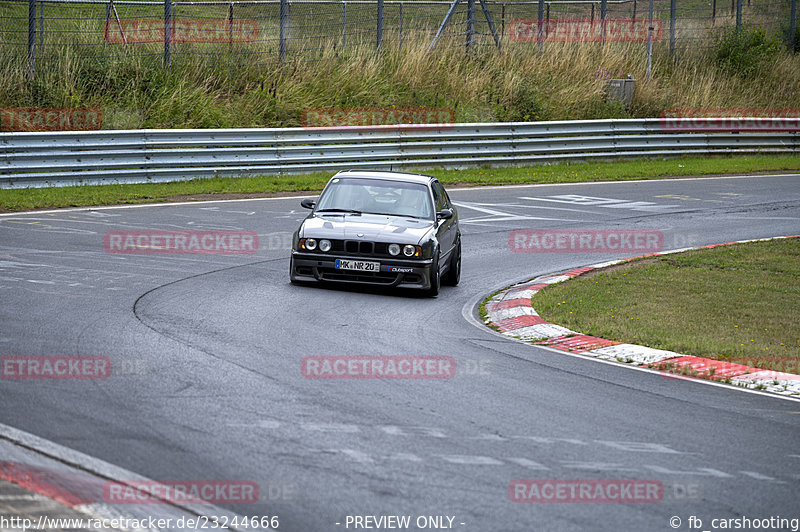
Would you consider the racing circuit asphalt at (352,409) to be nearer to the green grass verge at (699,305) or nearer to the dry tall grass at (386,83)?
the green grass verge at (699,305)

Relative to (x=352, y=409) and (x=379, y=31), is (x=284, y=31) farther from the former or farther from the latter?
(x=352, y=409)

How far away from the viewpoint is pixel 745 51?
37969mm

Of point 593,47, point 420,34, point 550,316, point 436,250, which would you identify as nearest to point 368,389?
point 550,316

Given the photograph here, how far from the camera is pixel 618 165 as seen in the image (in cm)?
2752

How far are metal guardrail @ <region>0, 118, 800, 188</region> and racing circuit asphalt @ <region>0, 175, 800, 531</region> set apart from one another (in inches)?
274

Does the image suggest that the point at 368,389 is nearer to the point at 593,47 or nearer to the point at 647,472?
the point at 647,472

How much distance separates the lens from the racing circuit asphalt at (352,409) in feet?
17.9

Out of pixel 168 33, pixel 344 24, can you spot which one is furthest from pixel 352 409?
pixel 344 24

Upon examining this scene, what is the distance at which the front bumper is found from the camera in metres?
12.2

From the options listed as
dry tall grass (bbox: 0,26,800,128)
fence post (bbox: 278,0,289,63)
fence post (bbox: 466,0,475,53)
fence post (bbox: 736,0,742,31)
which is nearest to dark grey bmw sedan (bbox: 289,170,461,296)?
dry tall grass (bbox: 0,26,800,128)

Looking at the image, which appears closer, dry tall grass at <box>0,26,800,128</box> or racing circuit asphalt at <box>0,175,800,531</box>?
racing circuit asphalt at <box>0,175,800,531</box>

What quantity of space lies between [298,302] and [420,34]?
73.5 ft

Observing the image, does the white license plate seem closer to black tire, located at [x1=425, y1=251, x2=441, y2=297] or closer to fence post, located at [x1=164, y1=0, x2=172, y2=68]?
black tire, located at [x1=425, y1=251, x2=441, y2=297]

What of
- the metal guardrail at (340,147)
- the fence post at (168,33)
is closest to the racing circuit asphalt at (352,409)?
the metal guardrail at (340,147)
